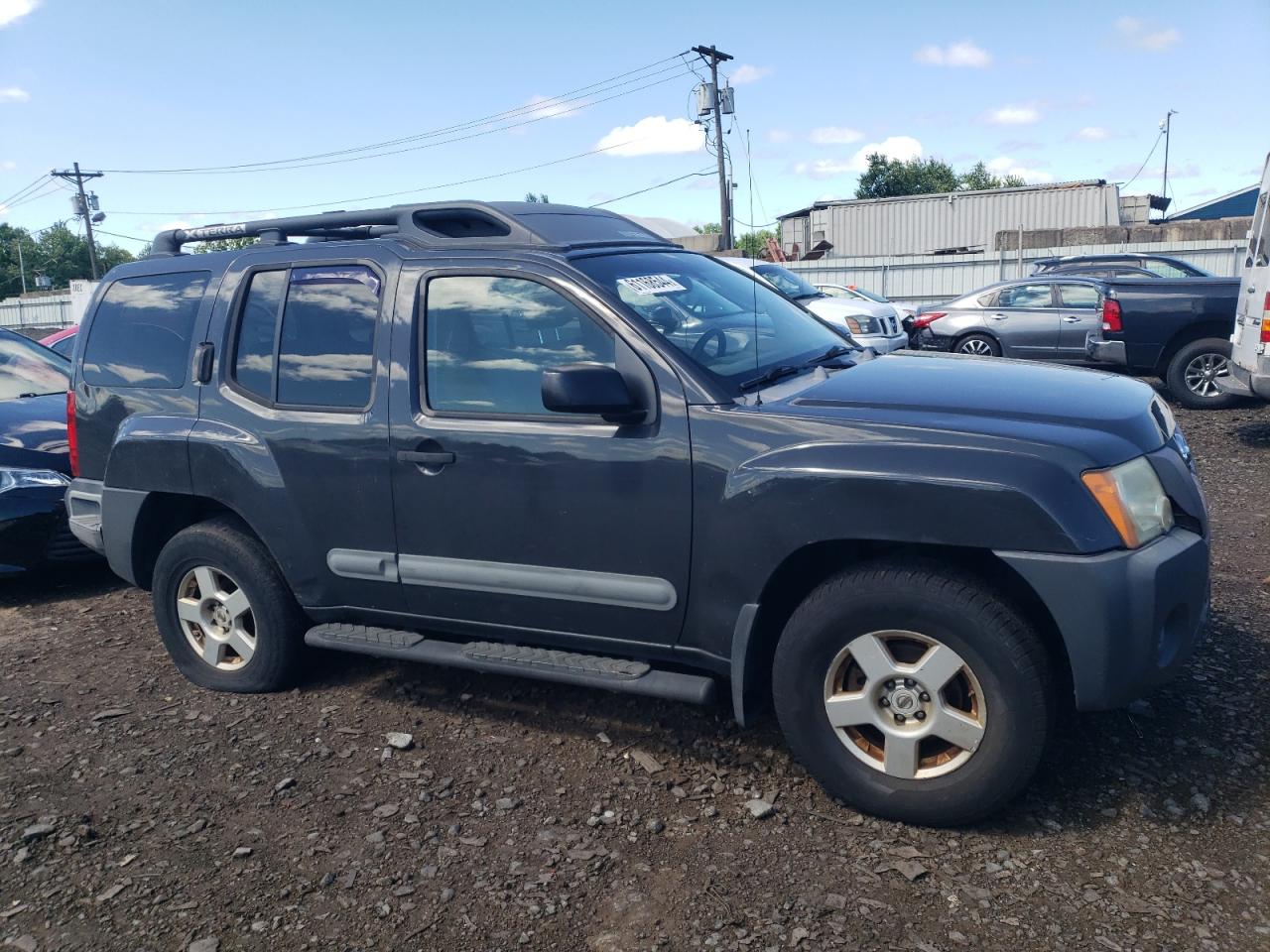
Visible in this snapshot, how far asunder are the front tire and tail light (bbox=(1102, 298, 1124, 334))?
9.70m

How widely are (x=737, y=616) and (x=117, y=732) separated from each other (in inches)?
105

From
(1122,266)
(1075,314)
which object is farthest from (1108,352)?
(1122,266)

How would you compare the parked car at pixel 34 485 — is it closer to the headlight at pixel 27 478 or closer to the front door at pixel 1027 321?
the headlight at pixel 27 478

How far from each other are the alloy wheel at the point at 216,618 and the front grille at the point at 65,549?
6.42 ft

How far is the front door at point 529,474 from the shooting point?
350cm

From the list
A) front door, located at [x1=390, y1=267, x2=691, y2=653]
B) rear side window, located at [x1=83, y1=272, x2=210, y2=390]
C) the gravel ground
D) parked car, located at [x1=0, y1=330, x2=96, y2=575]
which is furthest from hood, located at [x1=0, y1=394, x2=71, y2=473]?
front door, located at [x1=390, y1=267, x2=691, y2=653]

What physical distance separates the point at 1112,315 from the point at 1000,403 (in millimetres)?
9409

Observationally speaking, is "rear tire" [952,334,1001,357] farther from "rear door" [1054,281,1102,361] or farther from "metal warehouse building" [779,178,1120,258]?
"metal warehouse building" [779,178,1120,258]

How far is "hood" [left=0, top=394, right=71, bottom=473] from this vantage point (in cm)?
636

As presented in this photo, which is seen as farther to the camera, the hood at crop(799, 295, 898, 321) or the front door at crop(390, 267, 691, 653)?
the hood at crop(799, 295, 898, 321)

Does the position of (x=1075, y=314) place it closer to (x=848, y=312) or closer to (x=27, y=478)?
(x=848, y=312)

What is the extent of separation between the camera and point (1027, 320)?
44.9 ft

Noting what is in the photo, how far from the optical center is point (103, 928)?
3.01 m

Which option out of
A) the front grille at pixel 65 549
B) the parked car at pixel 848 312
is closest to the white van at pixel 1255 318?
the parked car at pixel 848 312
